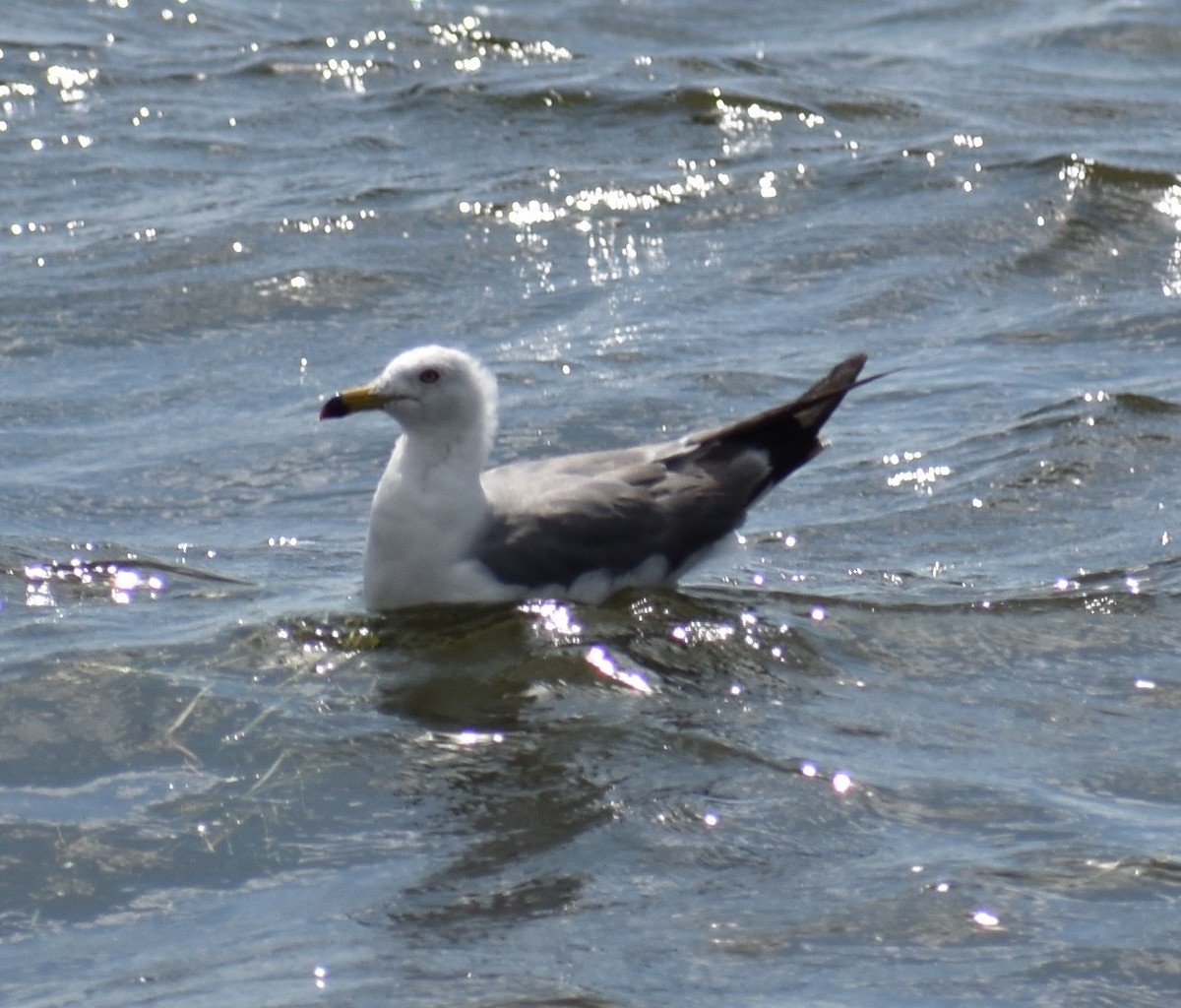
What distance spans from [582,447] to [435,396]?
6.78 feet

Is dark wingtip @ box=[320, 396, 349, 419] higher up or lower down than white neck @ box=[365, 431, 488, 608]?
higher up

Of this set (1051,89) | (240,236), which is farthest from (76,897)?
(1051,89)

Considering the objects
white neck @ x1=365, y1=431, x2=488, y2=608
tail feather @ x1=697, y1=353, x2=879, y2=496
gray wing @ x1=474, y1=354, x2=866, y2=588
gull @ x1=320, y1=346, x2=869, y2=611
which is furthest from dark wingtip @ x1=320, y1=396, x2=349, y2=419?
tail feather @ x1=697, y1=353, x2=879, y2=496

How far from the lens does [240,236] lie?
475 inches

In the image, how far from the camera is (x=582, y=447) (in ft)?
31.1

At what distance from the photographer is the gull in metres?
7.32

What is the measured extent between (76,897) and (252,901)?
0.41m

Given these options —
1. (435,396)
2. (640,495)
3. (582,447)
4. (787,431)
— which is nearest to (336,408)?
(435,396)

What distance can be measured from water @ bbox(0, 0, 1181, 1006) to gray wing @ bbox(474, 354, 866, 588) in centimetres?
18

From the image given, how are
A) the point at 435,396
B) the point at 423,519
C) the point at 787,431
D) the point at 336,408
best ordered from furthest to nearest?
1. the point at 787,431
2. the point at 435,396
3. the point at 423,519
4. the point at 336,408

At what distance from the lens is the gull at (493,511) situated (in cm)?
732

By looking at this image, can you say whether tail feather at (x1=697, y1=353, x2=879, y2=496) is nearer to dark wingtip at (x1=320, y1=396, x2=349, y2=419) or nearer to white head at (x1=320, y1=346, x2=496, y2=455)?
white head at (x1=320, y1=346, x2=496, y2=455)

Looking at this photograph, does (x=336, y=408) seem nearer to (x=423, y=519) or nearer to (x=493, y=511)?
(x=423, y=519)

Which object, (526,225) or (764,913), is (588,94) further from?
(764,913)
